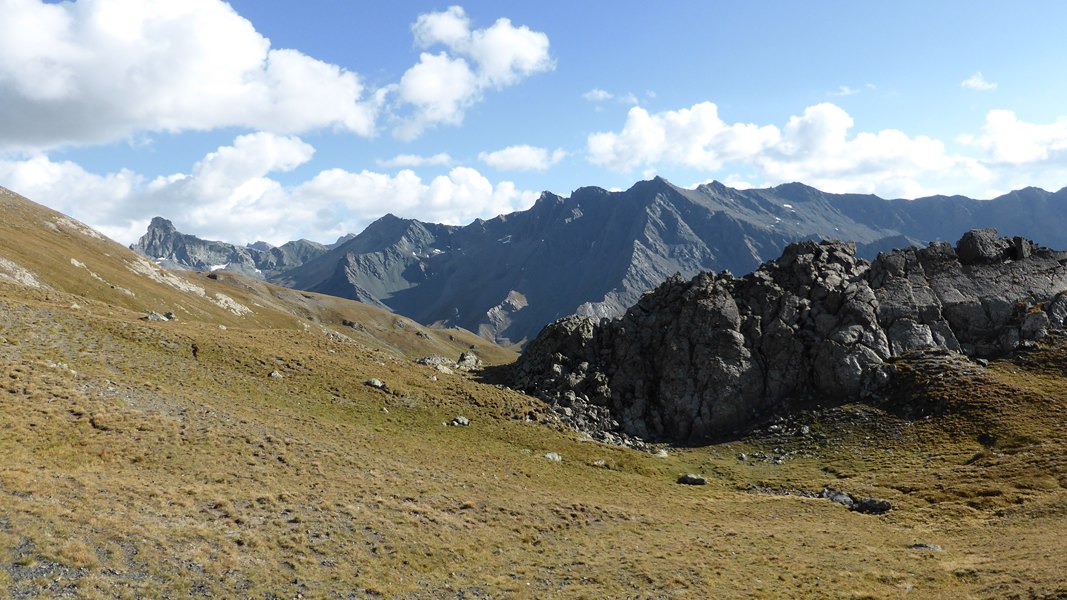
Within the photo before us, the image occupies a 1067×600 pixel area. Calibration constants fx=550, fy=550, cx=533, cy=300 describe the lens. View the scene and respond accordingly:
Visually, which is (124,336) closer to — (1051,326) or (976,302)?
(976,302)

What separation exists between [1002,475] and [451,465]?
5139 centimetres

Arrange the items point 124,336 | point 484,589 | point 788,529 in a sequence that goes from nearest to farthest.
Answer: point 484,589, point 788,529, point 124,336

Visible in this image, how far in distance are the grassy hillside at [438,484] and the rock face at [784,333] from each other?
18.4 feet

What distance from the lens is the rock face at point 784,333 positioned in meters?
75.9

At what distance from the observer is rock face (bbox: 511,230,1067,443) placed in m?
75.9

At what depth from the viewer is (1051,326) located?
76.9 m

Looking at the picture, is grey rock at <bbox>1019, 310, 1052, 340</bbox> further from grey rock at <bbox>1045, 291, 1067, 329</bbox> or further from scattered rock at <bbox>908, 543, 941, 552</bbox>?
scattered rock at <bbox>908, 543, 941, 552</bbox>

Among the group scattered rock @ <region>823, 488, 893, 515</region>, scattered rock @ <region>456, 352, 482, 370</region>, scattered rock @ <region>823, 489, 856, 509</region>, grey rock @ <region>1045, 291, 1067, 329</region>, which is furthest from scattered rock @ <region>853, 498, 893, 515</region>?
scattered rock @ <region>456, 352, 482, 370</region>

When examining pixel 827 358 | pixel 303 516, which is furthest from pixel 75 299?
pixel 827 358

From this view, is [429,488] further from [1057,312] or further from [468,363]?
[1057,312]

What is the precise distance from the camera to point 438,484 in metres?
42.3

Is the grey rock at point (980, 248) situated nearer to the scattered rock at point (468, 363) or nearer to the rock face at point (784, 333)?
the rock face at point (784, 333)

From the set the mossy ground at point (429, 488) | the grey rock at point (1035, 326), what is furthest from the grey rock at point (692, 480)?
the grey rock at point (1035, 326)

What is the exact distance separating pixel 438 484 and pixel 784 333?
192 ft
